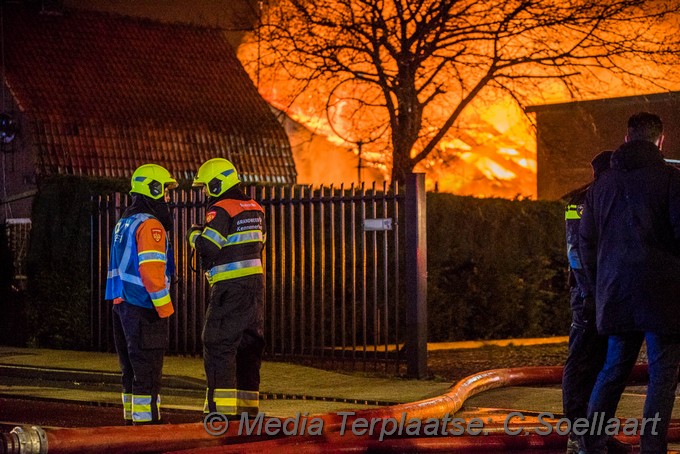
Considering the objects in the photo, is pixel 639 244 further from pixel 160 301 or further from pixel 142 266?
pixel 142 266

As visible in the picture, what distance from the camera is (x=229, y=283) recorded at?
8.59 metres

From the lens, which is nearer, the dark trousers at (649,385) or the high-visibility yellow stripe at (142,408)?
the dark trousers at (649,385)

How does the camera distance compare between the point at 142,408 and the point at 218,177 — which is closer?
the point at 142,408

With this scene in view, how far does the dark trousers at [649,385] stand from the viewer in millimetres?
6523

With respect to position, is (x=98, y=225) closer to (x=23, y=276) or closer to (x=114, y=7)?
(x=23, y=276)

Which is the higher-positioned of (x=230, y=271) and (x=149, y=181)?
(x=149, y=181)

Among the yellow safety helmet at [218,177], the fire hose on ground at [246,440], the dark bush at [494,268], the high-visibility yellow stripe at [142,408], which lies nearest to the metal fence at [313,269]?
the dark bush at [494,268]

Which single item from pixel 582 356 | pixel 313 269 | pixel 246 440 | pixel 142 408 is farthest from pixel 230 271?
pixel 313 269

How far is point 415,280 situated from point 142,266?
487 centimetres

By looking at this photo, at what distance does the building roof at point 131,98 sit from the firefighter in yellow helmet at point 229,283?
15.8 m

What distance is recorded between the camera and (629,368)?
22.3 ft

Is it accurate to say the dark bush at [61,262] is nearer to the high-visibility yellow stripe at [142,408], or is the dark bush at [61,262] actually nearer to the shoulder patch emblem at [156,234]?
the shoulder patch emblem at [156,234]

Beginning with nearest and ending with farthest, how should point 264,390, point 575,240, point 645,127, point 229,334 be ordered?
point 645,127, point 575,240, point 229,334, point 264,390

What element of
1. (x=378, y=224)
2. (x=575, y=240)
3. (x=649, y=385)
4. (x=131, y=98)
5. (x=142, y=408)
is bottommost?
(x=142, y=408)
